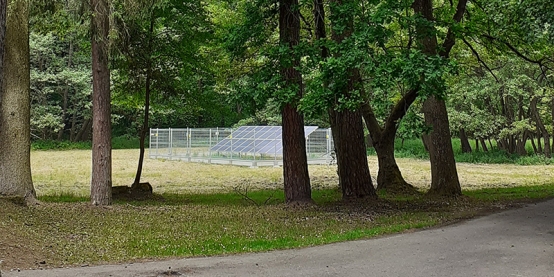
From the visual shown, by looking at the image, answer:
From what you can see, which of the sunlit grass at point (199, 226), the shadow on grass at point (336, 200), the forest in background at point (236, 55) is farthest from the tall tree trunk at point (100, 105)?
the shadow on grass at point (336, 200)

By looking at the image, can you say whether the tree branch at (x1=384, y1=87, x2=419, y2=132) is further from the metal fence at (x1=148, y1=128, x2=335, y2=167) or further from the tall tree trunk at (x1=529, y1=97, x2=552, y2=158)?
the tall tree trunk at (x1=529, y1=97, x2=552, y2=158)

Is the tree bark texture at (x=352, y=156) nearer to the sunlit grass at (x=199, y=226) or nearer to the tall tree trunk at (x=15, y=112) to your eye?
the sunlit grass at (x=199, y=226)

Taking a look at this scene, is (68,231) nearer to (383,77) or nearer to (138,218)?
(138,218)

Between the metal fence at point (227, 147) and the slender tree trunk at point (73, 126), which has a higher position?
the slender tree trunk at point (73, 126)

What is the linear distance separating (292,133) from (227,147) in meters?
25.6

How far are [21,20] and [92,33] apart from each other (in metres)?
1.53

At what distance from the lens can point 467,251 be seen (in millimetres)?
7984

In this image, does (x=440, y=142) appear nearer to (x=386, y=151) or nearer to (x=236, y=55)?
(x=386, y=151)

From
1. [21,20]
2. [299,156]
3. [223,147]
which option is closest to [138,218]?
[299,156]

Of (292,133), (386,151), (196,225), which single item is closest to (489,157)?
(386,151)

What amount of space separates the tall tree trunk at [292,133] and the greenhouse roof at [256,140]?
814 inches

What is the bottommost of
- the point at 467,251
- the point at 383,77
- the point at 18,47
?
the point at 467,251

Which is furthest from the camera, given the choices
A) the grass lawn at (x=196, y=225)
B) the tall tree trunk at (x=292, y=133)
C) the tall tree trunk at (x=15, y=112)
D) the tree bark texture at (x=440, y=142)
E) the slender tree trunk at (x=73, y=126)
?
the slender tree trunk at (x=73, y=126)

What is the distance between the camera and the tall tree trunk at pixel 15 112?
11.8 m
